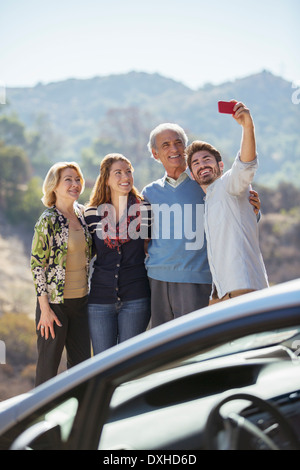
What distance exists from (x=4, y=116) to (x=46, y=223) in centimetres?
5278

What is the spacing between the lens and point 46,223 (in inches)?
107

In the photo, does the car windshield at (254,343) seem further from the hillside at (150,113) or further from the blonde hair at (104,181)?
the hillside at (150,113)

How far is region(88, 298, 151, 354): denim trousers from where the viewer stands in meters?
2.72

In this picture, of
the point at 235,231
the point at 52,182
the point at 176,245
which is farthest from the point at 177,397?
the point at 52,182

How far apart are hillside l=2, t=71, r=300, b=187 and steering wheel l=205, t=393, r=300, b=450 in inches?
1943

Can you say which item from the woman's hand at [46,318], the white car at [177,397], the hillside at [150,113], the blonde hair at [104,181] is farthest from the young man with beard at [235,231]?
the hillside at [150,113]

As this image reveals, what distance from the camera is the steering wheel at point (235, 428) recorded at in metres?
1.20

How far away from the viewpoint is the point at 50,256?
8.96 ft

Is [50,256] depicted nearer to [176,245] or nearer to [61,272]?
[61,272]

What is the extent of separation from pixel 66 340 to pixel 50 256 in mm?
Answer: 512

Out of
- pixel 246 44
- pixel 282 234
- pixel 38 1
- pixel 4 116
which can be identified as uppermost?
pixel 38 1

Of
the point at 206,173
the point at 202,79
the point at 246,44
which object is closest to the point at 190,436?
the point at 206,173

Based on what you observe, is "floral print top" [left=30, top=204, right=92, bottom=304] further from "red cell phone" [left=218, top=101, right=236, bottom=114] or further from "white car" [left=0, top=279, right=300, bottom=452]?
"white car" [left=0, top=279, right=300, bottom=452]

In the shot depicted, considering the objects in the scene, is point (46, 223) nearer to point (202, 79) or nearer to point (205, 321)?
point (205, 321)
